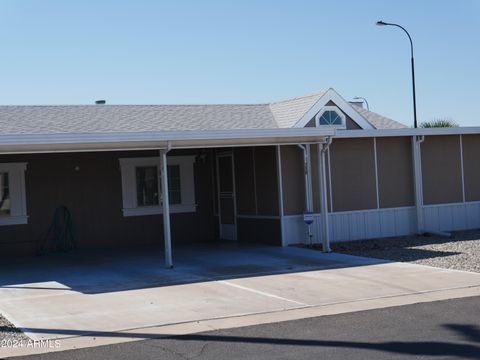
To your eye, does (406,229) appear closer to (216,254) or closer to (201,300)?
(216,254)

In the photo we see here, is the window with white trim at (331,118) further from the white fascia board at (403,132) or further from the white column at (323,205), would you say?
the white column at (323,205)

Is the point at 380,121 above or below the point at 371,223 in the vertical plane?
above

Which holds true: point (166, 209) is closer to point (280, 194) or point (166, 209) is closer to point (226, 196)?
point (280, 194)

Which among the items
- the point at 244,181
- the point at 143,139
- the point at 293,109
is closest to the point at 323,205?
the point at 244,181


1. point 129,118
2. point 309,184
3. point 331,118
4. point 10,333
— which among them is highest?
point 129,118

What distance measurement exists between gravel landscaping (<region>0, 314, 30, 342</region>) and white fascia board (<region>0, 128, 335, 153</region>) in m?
4.44

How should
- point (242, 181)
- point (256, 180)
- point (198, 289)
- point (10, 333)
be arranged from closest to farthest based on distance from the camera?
1. point (10, 333)
2. point (198, 289)
3. point (256, 180)
4. point (242, 181)

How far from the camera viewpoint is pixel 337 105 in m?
20.9

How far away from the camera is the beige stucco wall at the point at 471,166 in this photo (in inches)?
797

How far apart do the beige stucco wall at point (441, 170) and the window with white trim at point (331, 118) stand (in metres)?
2.51

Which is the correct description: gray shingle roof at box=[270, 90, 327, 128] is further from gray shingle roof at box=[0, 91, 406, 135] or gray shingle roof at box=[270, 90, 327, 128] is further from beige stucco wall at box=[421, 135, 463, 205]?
beige stucco wall at box=[421, 135, 463, 205]

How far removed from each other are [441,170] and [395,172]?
62.2 inches

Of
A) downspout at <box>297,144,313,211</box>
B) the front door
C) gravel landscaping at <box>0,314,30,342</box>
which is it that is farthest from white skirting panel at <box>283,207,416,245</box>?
gravel landscaping at <box>0,314,30,342</box>

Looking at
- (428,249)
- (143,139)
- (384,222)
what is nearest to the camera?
(143,139)
